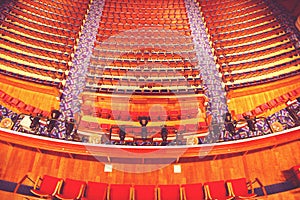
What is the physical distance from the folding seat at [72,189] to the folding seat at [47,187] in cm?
4

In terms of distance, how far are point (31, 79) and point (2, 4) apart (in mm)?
1180

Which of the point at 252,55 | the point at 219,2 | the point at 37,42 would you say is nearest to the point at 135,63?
the point at 37,42

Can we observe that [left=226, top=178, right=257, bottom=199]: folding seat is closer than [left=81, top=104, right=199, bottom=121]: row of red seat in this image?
Yes

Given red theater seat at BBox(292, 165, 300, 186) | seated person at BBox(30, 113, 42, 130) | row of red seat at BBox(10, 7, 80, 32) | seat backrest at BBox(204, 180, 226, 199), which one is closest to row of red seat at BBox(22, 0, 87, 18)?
row of red seat at BBox(10, 7, 80, 32)

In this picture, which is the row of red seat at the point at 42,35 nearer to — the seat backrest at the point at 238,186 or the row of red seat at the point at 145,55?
the row of red seat at the point at 145,55

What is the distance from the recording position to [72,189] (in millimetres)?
1697

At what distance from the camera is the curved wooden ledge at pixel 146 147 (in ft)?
5.83

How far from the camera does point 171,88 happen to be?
2172 millimetres

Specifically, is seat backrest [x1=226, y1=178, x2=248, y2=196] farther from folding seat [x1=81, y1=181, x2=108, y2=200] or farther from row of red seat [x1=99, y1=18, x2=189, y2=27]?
row of red seat [x1=99, y1=18, x2=189, y2=27]

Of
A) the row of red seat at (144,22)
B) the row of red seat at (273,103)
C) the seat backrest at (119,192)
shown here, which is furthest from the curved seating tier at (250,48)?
the seat backrest at (119,192)

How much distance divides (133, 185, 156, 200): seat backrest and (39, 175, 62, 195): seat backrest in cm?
47

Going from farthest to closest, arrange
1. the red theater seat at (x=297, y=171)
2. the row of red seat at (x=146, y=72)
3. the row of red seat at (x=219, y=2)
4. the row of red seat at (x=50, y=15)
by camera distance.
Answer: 1. the row of red seat at (x=219, y=2)
2. the row of red seat at (x=50, y=15)
3. the row of red seat at (x=146, y=72)
4. the red theater seat at (x=297, y=171)

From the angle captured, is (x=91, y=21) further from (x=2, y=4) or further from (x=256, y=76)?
(x=256, y=76)

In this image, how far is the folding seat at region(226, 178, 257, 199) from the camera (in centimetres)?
168
